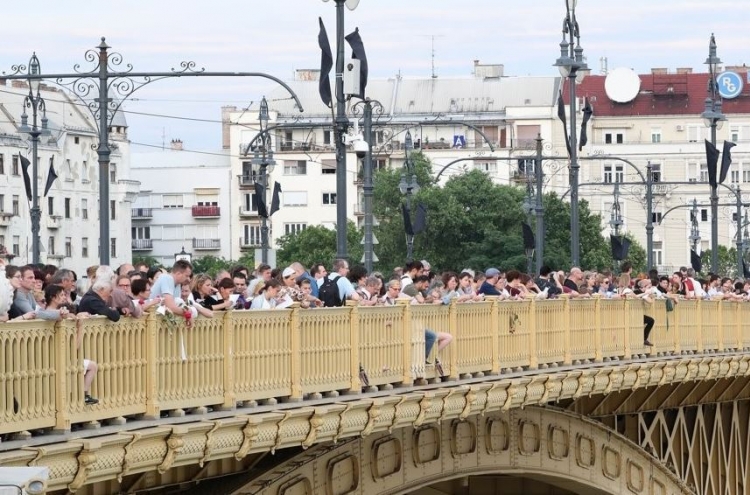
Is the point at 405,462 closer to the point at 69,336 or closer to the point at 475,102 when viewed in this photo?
the point at 69,336

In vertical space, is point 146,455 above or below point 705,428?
above

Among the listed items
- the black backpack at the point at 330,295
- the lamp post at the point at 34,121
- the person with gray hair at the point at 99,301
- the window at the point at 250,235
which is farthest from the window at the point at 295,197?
the person with gray hair at the point at 99,301

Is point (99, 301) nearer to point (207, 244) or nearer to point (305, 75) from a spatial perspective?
point (207, 244)

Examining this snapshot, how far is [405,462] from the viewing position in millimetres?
24547

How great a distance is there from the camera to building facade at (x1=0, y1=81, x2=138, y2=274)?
363ft

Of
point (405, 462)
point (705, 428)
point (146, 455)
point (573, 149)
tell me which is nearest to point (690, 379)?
point (573, 149)

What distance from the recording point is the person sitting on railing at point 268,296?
62.2ft

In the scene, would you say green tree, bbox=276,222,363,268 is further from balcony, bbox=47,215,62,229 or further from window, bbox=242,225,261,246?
window, bbox=242,225,261,246

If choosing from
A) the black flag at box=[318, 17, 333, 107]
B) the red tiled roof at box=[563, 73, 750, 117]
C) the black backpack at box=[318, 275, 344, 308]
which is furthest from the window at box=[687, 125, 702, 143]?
the black backpack at box=[318, 275, 344, 308]

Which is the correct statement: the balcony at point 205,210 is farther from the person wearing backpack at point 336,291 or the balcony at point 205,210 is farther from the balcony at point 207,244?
the person wearing backpack at point 336,291

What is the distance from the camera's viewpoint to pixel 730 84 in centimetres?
14188

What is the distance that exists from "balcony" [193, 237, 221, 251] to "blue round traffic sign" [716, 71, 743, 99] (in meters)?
36.0

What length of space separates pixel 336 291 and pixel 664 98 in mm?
125254

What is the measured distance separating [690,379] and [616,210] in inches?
1783
